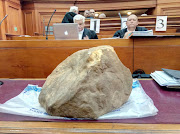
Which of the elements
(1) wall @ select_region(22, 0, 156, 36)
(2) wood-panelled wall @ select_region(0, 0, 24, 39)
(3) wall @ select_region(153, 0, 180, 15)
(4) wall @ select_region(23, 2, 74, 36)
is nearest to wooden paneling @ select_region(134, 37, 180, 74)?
(2) wood-panelled wall @ select_region(0, 0, 24, 39)

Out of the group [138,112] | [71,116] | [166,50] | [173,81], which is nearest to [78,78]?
[71,116]

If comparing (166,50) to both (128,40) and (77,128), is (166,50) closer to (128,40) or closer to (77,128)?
(128,40)

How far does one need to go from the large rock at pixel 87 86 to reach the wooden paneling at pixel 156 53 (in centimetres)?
103

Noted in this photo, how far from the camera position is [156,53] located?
1809 millimetres

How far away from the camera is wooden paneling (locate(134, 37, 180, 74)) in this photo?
70.1 inches

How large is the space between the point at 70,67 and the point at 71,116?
264 mm

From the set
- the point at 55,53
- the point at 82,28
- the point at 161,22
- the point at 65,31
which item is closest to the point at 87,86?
the point at 55,53

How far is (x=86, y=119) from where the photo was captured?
0.66 m

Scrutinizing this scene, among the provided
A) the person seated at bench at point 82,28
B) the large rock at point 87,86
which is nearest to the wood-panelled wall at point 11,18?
the person seated at bench at point 82,28

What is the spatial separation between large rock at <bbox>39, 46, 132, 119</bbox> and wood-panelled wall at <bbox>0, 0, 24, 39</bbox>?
4.87 metres

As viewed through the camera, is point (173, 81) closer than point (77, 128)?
No

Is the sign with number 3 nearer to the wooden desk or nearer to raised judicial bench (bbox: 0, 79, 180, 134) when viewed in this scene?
raised judicial bench (bbox: 0, 79, 180, 134)

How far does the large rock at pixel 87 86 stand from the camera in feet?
2.13

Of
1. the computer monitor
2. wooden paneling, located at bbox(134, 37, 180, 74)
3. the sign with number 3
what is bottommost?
wooden paneling, located at bbox(134, 37, 180, 74)
